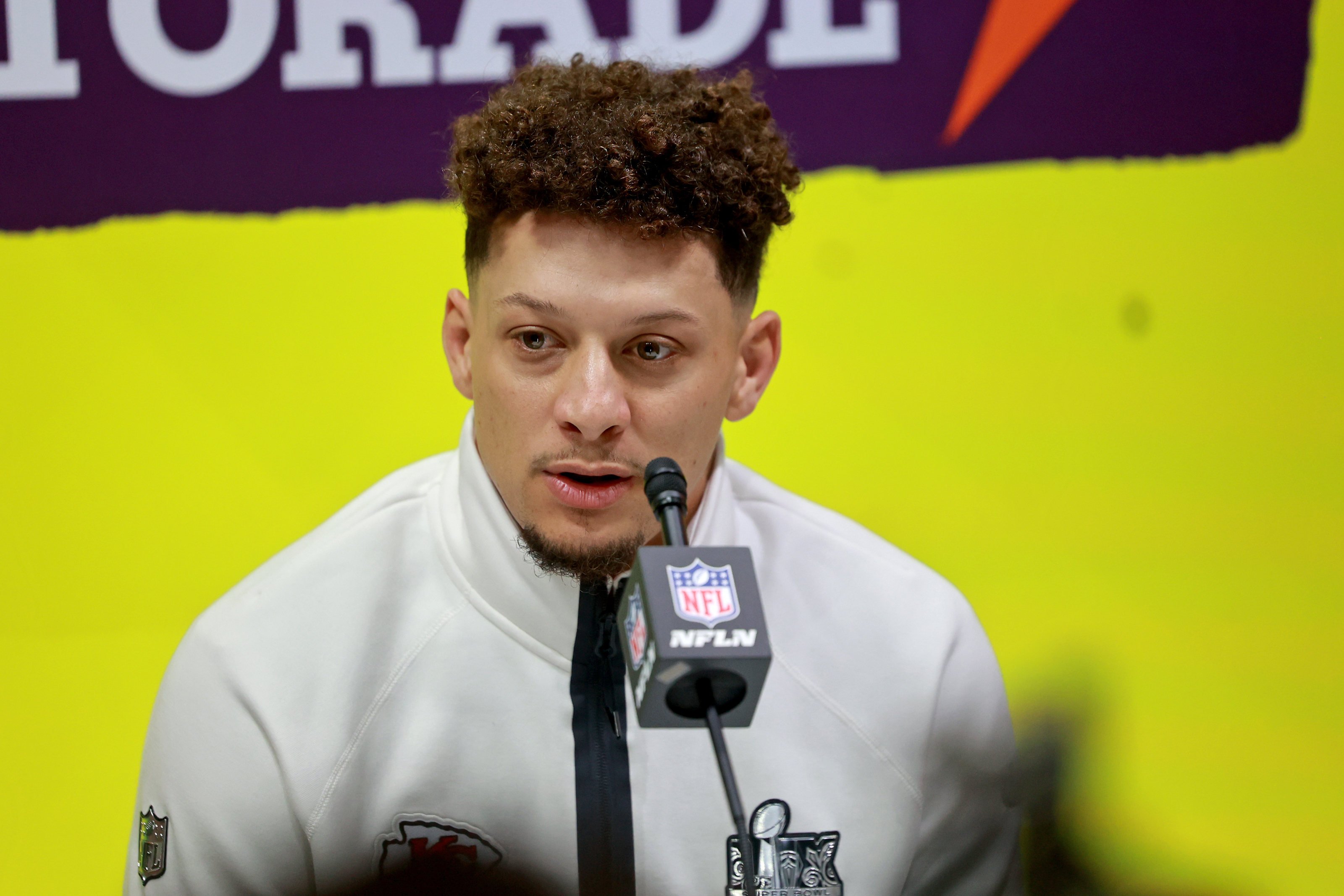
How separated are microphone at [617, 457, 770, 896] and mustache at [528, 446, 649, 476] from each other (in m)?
0.48

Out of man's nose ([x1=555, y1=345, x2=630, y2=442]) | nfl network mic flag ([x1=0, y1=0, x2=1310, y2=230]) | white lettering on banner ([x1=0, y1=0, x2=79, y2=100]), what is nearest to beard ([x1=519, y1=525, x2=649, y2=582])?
man's nose ([x1=555, y1=345, x2=630, y2=442])

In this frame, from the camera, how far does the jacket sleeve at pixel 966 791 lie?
178 centimetres

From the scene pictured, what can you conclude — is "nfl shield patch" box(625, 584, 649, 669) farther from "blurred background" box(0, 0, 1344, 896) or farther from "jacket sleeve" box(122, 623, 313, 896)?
"blurred background" box(0, 0, 1344, 896)

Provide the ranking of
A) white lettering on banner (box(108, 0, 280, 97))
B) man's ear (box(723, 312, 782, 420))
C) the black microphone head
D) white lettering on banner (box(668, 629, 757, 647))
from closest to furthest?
1. white lettering on banner (box(668, 629, 757, 647))
2. the black microphone head
3. man's ear (box(723, 312, 782, 420))
4. white lettering on banner (box(108, 0, 280, 97))

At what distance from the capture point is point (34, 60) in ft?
6.57

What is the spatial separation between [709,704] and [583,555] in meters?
0.59

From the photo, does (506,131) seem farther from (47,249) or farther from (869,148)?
(47,249)

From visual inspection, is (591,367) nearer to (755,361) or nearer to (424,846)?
(755,361)

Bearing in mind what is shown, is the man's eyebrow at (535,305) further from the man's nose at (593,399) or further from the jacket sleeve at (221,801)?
the jacket sleeve at (221,801)

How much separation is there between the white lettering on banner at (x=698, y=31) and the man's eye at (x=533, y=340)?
2.24 ft

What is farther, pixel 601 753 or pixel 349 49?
pixel 349 49

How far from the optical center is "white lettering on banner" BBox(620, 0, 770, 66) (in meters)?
2.01

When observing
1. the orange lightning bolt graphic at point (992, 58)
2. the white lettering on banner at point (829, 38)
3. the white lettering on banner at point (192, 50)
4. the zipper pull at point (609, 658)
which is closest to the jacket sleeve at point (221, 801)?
A: the zipper pull at point (609, 658)

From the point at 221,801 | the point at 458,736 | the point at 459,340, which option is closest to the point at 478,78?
the point at 459,340
